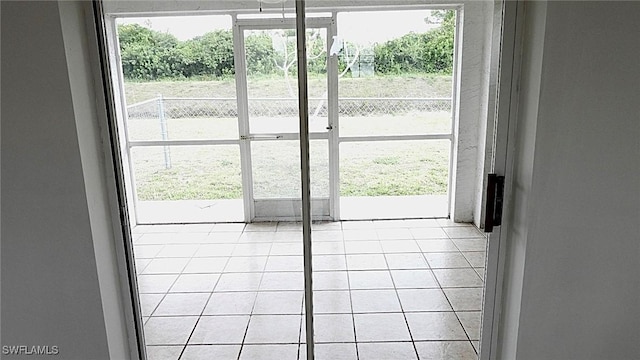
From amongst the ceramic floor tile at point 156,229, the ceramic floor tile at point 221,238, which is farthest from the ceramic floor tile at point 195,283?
the ceramic floor tile at point 156,229

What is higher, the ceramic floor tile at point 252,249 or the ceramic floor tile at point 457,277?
the ceramic floor tile at point 252,249

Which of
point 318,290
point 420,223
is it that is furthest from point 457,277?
point 420,223

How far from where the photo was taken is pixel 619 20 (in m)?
1.25

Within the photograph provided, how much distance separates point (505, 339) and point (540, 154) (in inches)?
26.6

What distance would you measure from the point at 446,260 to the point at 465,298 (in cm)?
58

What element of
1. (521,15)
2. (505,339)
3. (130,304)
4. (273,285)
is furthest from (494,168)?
Result: (273,285)

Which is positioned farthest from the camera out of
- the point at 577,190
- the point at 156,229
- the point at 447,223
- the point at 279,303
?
the point at 447,223

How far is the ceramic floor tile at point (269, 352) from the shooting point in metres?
2.23

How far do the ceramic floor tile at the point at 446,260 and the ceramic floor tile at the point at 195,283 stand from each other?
1.54 m

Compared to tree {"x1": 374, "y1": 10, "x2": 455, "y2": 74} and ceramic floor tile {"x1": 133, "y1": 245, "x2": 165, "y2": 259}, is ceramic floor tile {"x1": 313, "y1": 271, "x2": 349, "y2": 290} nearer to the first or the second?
ceramic floor tile {"x1": 133, "y1": 245, "x2": 165, "y2": 259}

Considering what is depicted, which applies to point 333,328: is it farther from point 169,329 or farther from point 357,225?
→ point 357,225

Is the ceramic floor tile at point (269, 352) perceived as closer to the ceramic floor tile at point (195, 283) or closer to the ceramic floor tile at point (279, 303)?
the ceramic floor tile at point (279, 303)

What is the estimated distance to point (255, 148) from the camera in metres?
3.88

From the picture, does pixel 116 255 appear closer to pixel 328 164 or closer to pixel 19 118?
pixel 19 118
